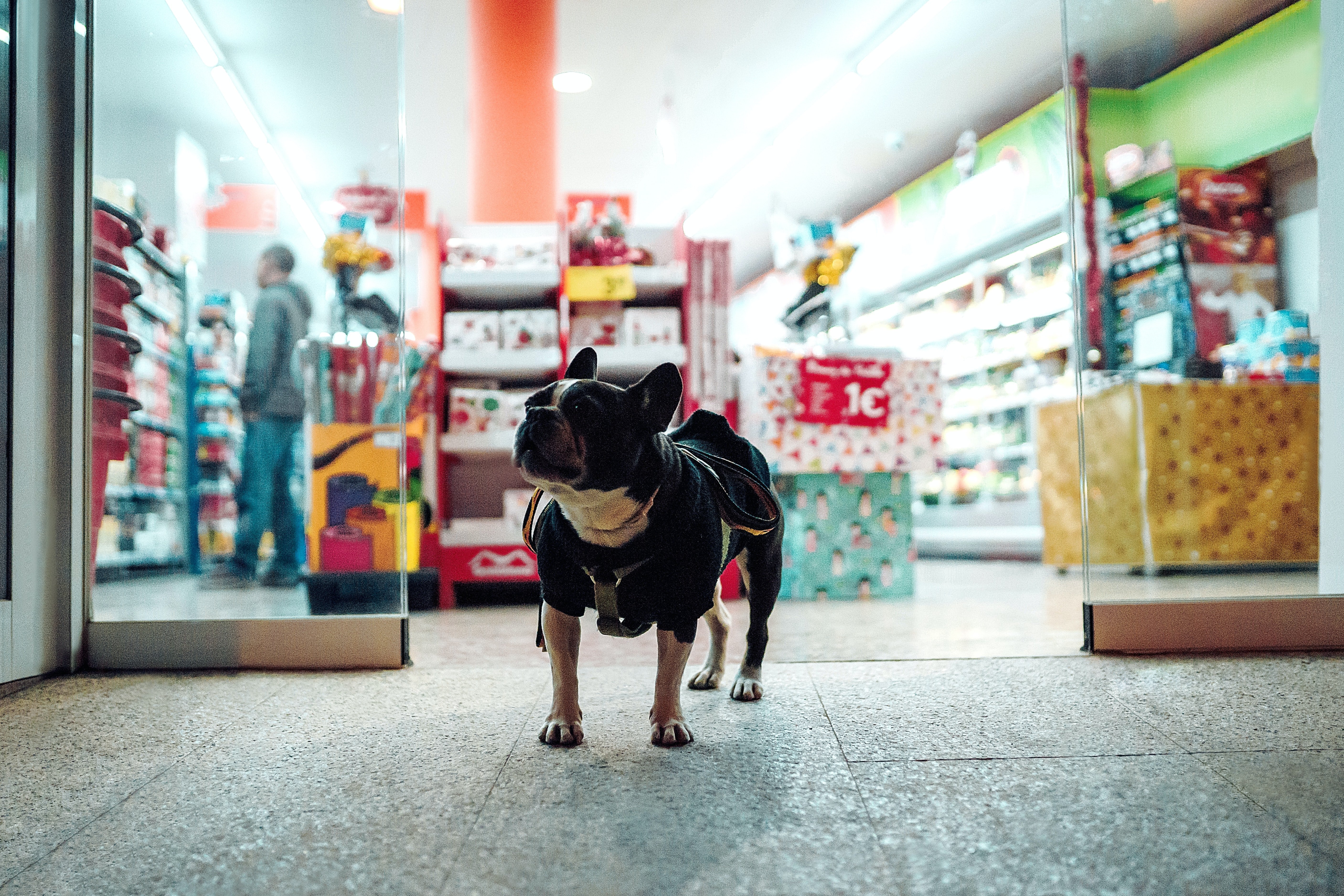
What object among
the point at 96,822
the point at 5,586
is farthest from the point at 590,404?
the point at 5,586

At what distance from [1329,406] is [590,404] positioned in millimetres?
2278

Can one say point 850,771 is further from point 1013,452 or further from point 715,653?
point 1013,452

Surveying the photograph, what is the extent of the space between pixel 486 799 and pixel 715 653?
84 centimetres

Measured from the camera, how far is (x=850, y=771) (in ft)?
4.40

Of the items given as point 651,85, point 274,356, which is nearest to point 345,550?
point 274,356

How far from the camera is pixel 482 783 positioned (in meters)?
1.31

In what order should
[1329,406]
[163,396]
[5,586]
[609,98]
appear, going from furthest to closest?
[609,98] < [163,396] < [1329,406] < [5,586]

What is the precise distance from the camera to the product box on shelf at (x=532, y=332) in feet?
13.3

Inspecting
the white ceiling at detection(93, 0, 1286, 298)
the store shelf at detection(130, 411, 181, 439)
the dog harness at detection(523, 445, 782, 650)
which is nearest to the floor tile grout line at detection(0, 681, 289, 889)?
the dog harness at detection(523, 445, 782, 650)

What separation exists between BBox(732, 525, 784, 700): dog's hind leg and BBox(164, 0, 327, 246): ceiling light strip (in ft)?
7.87

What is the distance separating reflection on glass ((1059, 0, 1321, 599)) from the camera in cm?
271

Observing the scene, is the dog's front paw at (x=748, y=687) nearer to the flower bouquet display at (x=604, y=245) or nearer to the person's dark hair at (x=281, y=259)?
the flower bouquet display at (x=604, y=245)

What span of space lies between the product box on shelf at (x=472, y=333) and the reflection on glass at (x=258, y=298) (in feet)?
0.82

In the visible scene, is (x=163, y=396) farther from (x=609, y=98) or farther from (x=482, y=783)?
(x=482, y=783)
